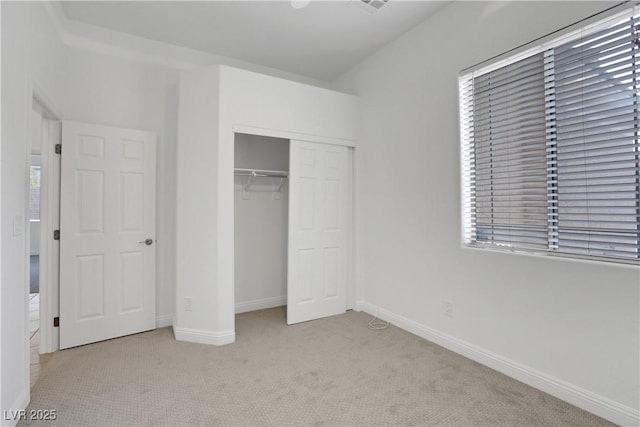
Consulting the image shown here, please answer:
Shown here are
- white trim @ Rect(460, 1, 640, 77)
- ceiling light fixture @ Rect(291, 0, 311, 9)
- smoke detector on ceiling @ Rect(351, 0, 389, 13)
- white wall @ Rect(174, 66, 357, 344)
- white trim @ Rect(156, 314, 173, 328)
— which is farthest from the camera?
white trim @ Rect(156, 314, 173, 328)

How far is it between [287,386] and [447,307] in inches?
59.1

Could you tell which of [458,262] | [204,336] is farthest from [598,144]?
[204,336]

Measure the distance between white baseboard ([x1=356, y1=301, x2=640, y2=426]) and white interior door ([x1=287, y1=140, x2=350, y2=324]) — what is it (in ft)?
2.90

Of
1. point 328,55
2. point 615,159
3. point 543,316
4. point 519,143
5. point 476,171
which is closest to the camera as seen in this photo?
point 615,159

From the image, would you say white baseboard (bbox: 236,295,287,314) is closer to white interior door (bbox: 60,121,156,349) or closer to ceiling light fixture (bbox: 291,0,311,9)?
white interior door (bbox: 60,121,156,349)

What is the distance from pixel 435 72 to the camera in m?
2.88

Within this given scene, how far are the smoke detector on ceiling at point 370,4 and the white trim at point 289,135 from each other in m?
1.24

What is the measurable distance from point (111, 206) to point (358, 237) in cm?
254

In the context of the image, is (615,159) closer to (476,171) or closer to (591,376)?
(476,171)

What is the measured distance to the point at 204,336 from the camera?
2904 millimetres

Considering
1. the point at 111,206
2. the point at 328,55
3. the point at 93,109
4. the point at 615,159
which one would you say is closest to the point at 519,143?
the point at 615,159

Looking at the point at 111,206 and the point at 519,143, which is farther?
the point at 111,206

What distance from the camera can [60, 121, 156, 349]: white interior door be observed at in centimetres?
281

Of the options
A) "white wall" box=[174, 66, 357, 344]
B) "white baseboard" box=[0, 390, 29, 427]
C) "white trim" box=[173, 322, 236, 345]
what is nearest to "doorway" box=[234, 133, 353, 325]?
"white wall" box=[174, 66, 357, 344]
